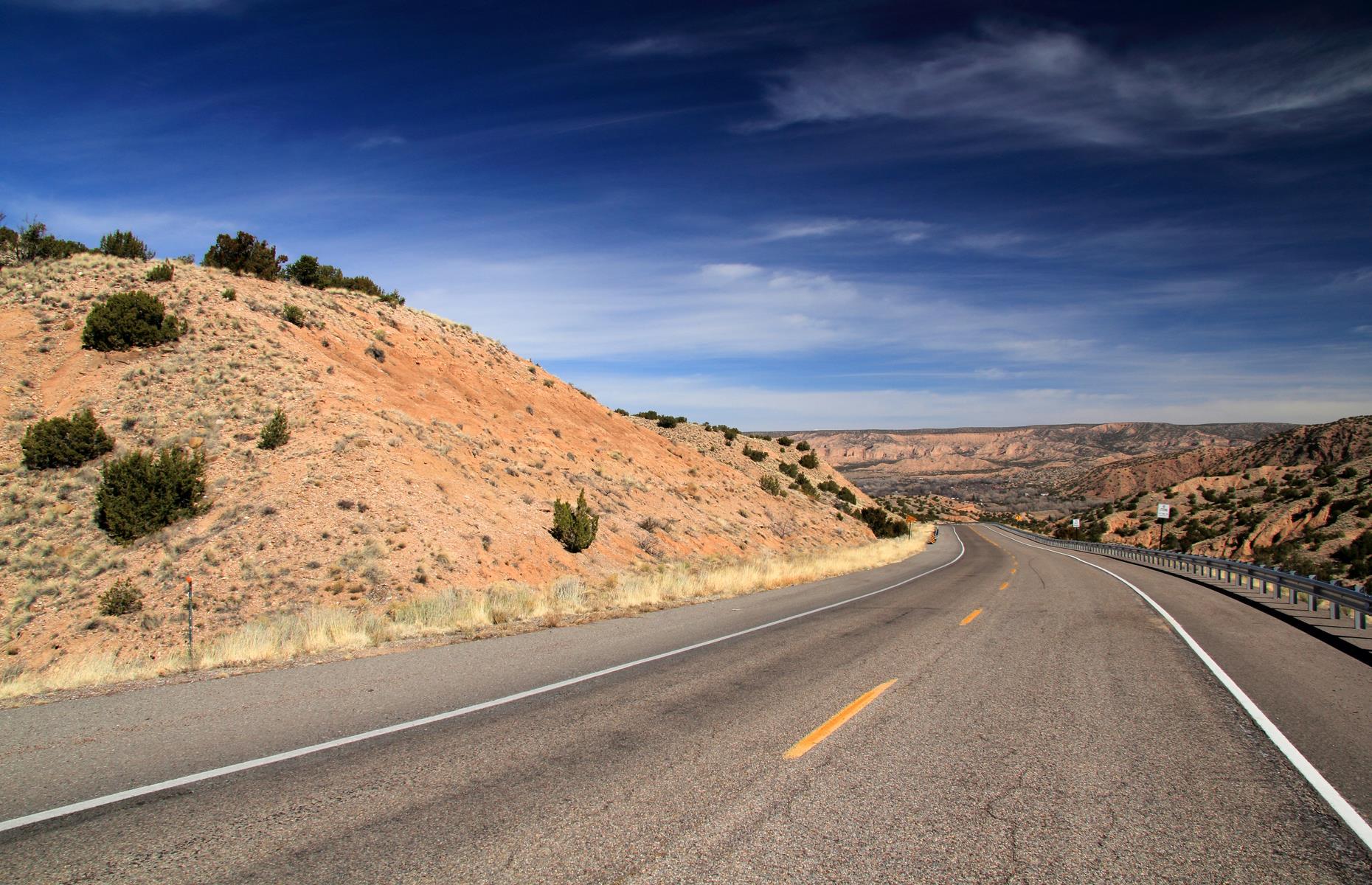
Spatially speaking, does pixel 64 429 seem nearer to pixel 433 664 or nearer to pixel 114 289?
pixel 114 289

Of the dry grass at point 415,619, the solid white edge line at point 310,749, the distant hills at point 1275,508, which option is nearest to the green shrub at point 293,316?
the dry grass at point 415,619

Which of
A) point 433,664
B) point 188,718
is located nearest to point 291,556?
point 433,664

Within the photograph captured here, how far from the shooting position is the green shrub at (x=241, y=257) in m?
35.5

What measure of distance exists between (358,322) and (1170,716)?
35806mm

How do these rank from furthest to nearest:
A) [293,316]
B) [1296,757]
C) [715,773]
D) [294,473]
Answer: [293,316]
[294,473]
[1296,757]
[715,773]

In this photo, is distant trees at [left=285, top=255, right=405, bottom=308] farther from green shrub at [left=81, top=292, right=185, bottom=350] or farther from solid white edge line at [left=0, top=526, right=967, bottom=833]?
solid white edge line at [left=0, top=526, right=967, bottom=833]

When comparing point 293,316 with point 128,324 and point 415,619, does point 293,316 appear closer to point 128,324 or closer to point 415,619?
point 128,324

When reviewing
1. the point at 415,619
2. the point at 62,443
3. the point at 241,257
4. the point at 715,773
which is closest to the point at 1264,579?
the point at 715,773

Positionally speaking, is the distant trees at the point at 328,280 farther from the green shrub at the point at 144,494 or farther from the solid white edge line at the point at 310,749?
the solid white edge line at the point at 310,749

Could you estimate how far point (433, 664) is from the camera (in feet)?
29.1

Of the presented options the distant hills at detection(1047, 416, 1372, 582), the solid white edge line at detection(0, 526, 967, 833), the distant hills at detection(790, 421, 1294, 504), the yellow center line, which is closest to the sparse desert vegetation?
the solid white edge line at detection(0, 526, 967, 833)

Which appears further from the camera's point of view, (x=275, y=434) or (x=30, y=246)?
(x=30, y=246)

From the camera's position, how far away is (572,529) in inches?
960

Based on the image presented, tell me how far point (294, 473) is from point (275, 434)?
176 cm
